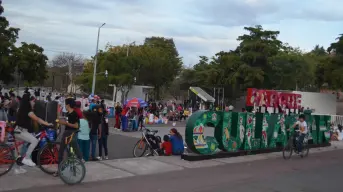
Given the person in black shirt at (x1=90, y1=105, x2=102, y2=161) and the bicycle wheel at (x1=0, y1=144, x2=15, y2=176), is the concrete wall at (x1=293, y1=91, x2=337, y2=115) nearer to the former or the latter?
the person in black shirt at (x1=90, y1=105, x2=102, y2=161)

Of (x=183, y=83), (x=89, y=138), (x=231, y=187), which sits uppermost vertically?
(x=183, y=83)

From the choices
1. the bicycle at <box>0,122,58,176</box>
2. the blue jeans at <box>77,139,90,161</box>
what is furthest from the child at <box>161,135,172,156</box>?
the bicycle at <box>0,122,58,176</box>

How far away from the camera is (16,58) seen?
120ft

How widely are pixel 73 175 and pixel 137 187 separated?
1.41 m

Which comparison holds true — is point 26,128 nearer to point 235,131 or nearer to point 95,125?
point 95,125

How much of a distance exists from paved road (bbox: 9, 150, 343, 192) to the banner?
321 cm

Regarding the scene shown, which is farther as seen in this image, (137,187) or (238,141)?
(238,141)

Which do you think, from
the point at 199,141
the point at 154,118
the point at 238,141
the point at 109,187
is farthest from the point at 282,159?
the point at 154,118

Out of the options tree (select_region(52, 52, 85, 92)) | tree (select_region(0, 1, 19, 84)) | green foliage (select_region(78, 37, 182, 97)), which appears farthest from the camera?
tree (select_region(52, 52, 85, 92))

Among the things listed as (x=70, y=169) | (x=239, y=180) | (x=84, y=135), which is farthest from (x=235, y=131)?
(x=70, y=169)

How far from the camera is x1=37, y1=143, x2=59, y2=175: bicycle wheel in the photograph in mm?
8914

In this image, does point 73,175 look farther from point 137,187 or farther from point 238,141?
point 238,141

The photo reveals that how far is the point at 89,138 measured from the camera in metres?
11.2

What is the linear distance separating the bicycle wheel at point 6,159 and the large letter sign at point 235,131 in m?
6.27
